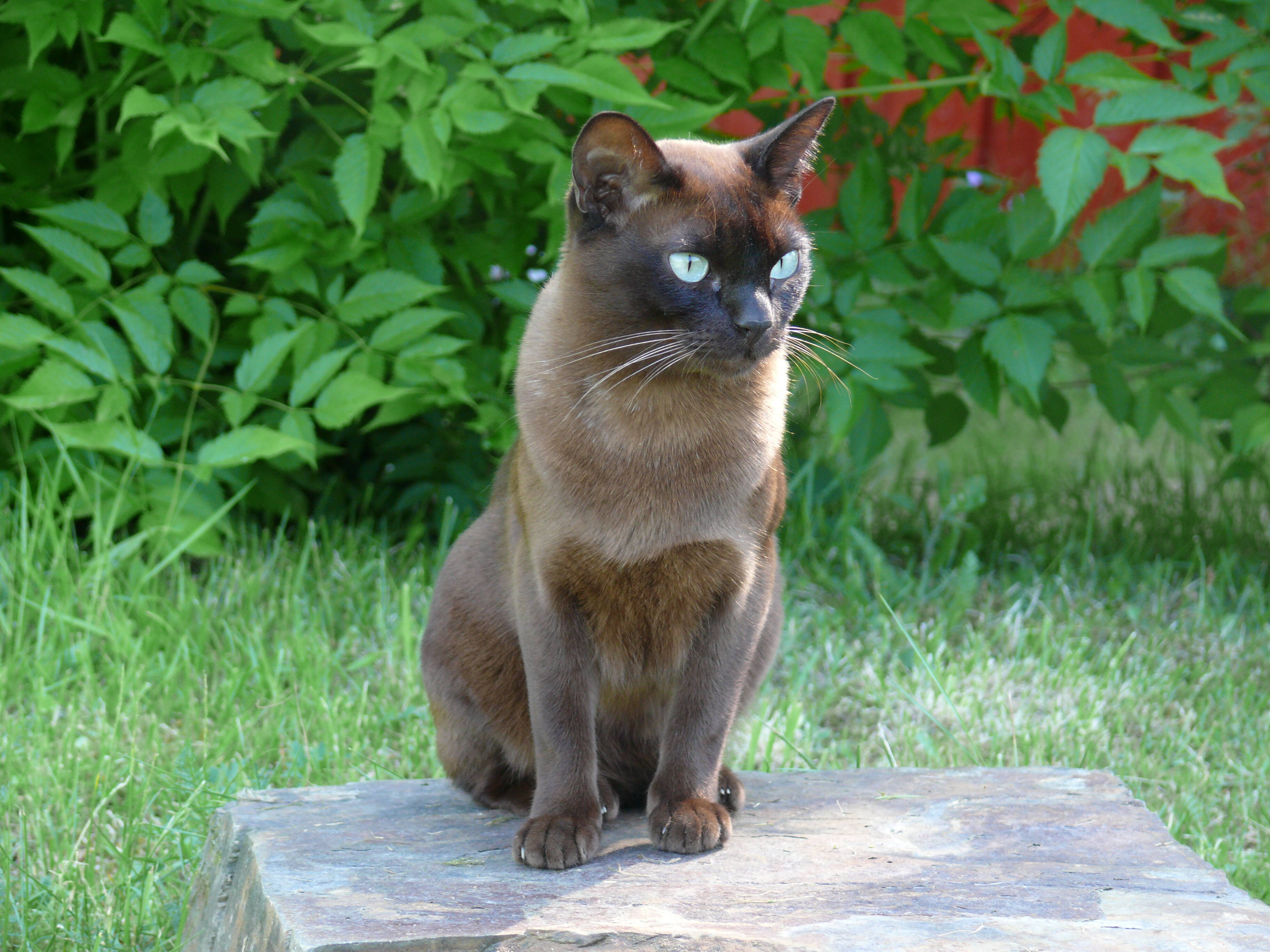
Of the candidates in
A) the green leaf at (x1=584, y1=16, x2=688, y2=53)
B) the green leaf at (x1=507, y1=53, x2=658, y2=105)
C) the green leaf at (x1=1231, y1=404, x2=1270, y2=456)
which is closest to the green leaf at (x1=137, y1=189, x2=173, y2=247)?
the green leaf at (x1=507, y1=53, x2=658, y2=105)

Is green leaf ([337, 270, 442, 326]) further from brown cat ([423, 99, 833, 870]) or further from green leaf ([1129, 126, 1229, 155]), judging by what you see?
green leaf ([1129, 126, 1229, 155])

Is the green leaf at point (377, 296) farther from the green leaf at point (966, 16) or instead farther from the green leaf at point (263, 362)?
the green leaf at point (966, 16)

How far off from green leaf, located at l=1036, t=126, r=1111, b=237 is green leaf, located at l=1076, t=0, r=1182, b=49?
0.95 ft

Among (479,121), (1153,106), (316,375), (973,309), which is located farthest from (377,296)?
(1153,106)

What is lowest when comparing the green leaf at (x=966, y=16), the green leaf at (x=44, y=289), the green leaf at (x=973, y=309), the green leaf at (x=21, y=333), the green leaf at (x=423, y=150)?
the green leaf at (x=21, y=333)

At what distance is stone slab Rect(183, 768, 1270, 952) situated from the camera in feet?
5.03

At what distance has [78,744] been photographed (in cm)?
250

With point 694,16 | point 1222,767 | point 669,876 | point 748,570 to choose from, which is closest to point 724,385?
point 748,570

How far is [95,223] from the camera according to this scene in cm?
309

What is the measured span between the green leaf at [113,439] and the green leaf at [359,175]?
2.46ft

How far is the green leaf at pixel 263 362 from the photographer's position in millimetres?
3021

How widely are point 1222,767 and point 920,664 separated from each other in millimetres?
679

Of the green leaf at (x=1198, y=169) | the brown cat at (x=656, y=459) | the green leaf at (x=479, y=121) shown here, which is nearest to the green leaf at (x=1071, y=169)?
the green leaf at (x=1198, y=169)

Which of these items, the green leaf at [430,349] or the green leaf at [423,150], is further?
the green leaf at [430,349]
